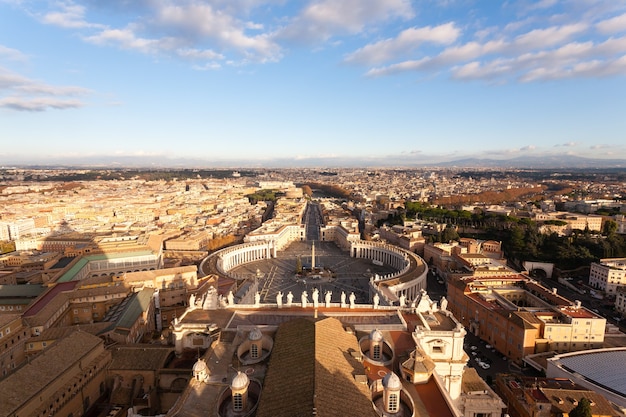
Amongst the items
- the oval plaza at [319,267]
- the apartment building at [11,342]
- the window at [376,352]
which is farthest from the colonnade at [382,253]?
the apartment building at [11,342]

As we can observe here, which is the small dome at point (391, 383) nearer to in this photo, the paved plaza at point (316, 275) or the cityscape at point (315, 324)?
the cityscape at point (315, 324)

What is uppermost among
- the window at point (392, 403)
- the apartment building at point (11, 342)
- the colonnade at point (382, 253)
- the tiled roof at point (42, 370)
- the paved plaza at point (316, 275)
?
the window at point (392, 403)

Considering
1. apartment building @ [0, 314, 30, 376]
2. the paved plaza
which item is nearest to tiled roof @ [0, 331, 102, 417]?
apartment building @ [0, 314, 30, 376]

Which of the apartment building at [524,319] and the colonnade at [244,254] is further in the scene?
the colonnade at [244,254]

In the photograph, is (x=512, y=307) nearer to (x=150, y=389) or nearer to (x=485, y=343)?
(x=485, y=343)

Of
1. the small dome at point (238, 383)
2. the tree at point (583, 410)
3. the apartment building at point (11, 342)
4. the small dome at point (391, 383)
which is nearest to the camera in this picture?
the small dome at point (391, 383)

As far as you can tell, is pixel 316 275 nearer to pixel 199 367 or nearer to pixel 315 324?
pixel 315 324
